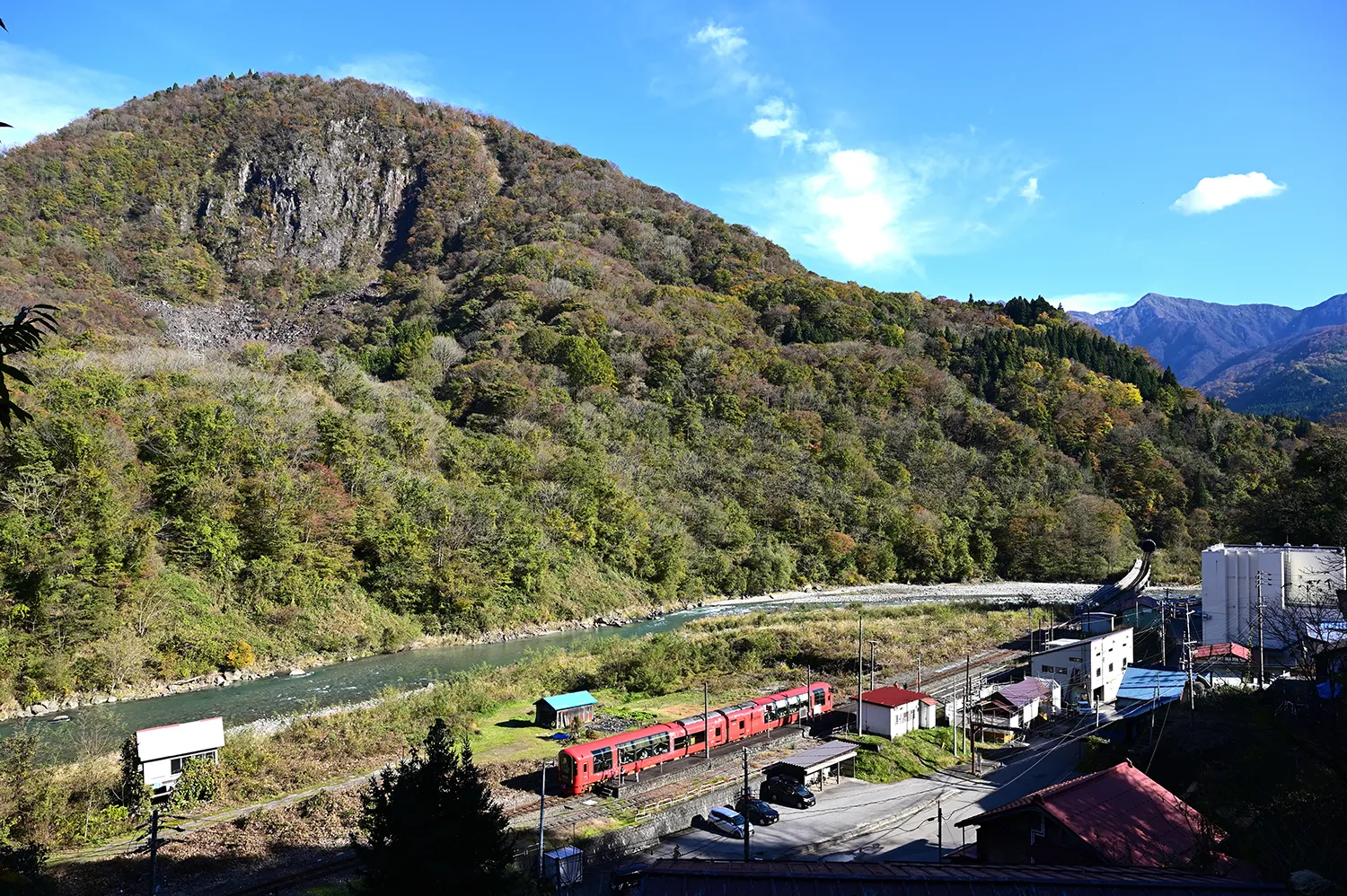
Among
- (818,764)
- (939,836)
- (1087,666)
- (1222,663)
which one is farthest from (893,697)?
(1222,663)

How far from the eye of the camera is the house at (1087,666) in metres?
26.4

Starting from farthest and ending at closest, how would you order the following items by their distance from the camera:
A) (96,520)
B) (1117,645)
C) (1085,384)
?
1. (1085,384)
2. (1117,645)
3. (96,520)

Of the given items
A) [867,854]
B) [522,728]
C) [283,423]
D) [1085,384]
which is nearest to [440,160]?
[283,423]

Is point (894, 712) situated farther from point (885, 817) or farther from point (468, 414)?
point (468, 414)

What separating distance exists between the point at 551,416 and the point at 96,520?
33.1 m

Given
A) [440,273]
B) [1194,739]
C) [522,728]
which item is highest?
[440,273]

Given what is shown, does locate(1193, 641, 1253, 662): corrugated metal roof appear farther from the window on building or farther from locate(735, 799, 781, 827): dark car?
the window on building

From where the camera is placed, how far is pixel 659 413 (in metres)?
64.0

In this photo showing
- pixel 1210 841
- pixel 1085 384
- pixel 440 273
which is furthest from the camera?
pixel 440 273

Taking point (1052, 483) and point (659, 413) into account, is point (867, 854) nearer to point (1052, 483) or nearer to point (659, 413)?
point (659, 413)

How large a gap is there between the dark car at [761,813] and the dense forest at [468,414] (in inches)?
819

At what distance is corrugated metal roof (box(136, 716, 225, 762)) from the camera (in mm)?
15641

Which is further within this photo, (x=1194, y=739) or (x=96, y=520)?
(x=96, y=520)

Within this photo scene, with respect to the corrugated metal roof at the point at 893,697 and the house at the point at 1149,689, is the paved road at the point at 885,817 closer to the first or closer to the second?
the corrugated metal roof at the point at 893,697
